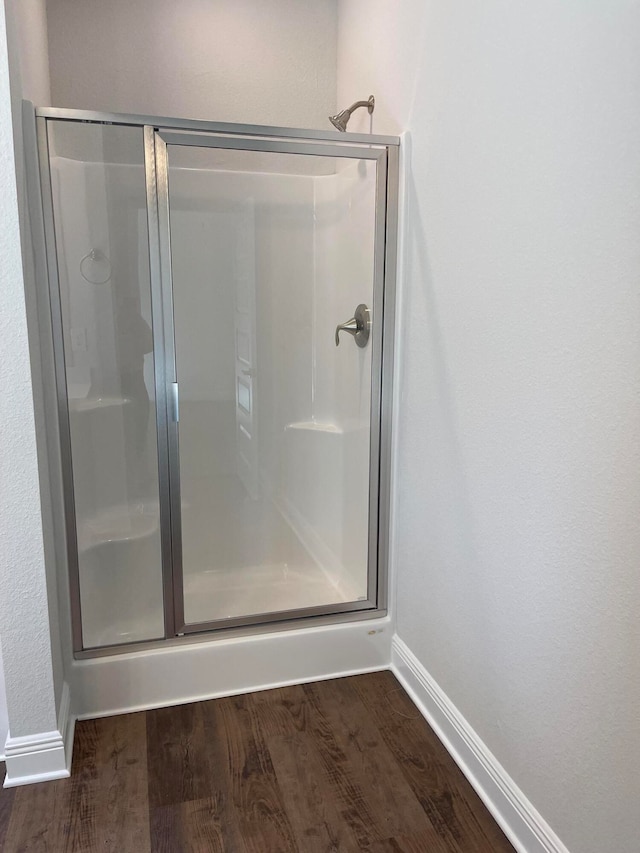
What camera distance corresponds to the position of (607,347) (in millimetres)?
1082

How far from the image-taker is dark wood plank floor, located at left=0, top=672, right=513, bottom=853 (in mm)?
1419

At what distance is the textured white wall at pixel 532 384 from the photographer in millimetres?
1067

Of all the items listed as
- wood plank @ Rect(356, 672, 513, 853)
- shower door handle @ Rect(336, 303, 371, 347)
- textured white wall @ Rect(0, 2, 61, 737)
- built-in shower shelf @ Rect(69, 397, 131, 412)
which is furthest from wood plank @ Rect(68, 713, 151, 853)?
shower door handle @ Rect(336, 303, 371, 347)

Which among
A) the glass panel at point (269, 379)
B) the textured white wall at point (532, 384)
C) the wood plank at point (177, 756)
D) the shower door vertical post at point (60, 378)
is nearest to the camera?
the textured white wall at point (532, 384)

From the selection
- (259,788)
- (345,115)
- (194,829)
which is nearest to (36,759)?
(194,829)

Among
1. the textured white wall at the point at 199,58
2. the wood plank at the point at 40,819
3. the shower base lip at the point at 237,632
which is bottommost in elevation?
the wood plank at the point at 40,819

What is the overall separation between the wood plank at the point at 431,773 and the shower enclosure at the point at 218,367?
0.28 meters

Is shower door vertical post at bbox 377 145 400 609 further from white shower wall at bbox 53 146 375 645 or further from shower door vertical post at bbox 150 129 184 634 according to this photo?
shower door vertical post at bbox 150 129 184 634

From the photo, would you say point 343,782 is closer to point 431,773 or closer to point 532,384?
point 431,773

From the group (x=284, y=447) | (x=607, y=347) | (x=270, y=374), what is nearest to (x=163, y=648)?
(x=284, y=447)

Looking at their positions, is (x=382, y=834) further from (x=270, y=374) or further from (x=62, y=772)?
(x=270, y=374)

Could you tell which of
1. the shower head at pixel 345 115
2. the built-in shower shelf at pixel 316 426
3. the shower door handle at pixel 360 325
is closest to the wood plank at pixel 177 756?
the built-in shower shelf at pixel 316 426

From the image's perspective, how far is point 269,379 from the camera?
2.57 metres

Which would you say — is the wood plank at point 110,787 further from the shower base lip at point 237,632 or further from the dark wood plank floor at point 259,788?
the shower base lip at point 237,632
